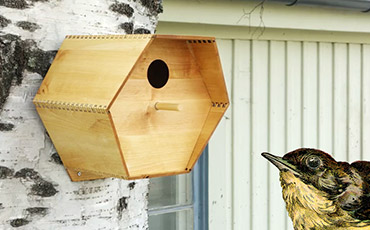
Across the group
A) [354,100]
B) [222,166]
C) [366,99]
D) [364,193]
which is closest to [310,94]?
[354,100]

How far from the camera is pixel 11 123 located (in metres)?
1.25

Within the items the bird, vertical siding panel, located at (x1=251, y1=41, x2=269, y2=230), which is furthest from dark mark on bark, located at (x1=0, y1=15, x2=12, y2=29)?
vertical siding panel, located at (x1=251, y1=41, x2=269, y2=230)

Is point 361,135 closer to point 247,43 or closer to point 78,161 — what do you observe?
point 247,43

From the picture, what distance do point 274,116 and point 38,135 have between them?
7.71ft

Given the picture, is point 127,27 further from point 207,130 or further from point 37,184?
point 37,184

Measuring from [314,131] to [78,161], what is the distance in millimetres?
2609

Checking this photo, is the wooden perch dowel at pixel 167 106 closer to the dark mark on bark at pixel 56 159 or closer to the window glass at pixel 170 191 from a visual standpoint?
the dark mark on bark at pixel 56 159

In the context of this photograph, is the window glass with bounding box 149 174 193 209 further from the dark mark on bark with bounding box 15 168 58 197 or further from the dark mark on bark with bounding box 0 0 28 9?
the dark mark on bark with bounding box 0 0 28 9

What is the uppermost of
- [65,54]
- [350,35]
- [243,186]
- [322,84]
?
[350,35]

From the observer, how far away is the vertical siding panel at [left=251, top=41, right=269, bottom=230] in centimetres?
336

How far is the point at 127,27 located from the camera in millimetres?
1433

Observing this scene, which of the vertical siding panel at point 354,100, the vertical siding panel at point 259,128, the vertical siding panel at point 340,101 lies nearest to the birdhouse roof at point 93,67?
the vertical siding panel at point 259,128

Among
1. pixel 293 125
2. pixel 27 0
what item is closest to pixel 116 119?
pixel 27 0

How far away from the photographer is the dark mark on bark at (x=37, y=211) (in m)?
1.26
